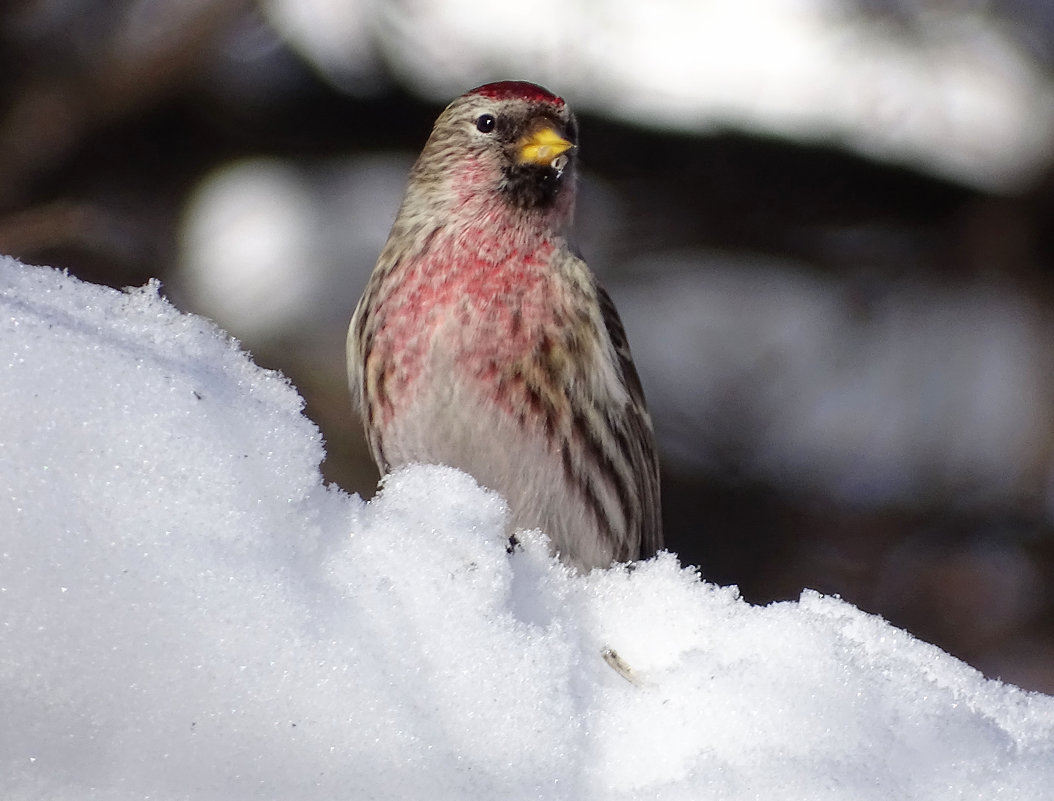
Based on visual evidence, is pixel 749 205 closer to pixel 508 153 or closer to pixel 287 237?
pixel 287 237

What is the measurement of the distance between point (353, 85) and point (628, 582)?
11.6ft

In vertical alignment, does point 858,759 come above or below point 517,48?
below

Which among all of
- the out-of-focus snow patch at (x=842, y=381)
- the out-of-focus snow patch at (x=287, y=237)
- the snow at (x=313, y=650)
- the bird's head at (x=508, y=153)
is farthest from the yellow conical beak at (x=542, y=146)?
the out-of-focus snow patch at (x=287, y=237)

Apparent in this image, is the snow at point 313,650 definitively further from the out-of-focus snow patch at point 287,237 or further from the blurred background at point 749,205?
the out-of-focus snow patch at point 287,237

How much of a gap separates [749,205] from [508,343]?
8.72 feet

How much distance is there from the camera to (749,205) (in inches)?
174

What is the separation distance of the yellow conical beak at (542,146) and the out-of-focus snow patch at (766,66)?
5.77 ft

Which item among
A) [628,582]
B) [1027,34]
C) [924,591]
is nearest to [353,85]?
[1027,34]

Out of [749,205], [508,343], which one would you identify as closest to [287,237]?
[749,205]

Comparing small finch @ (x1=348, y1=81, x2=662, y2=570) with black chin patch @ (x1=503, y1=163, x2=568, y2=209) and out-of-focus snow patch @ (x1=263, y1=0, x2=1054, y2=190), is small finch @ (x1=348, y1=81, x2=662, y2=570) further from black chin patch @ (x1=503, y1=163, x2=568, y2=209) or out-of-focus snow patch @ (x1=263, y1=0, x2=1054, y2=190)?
out-of-focus snow patch @ (x1=263, y1=0, x2=1054, y2=190)

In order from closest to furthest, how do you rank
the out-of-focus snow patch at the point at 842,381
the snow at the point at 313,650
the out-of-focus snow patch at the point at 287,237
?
1. the snow at the point at 313,650
2. the out-of-focus snow patch at the point at 842,381
3. the out-of-focus snow patch at the point at 287,237

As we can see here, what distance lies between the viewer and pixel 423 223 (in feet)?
7.13

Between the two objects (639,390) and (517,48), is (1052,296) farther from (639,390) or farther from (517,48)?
(639,390)

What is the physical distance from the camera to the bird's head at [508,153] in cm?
214
